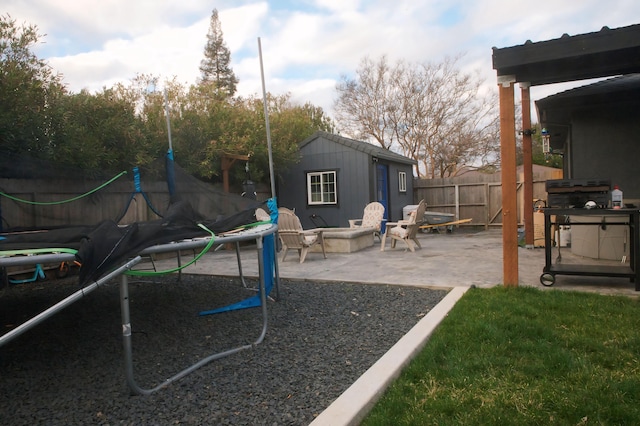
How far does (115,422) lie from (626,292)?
14.6 feet

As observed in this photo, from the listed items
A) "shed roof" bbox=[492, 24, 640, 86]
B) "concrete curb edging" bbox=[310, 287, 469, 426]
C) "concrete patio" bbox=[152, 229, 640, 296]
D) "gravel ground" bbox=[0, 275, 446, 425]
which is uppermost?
"shed roof" bbox=[492, 24, 640, 86]

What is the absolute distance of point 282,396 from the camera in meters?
2.31

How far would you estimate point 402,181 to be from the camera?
14688 millimetres

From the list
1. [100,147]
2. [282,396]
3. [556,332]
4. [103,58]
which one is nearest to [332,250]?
[100,147]

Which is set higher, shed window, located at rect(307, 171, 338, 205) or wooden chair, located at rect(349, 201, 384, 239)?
shed window, located at rect(307, 171, 338, 205)

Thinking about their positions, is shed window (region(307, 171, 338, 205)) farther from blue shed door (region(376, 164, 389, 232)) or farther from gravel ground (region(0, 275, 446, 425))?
gravel ground (region(0, 275, 446, 425))

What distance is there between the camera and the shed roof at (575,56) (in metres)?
3.94

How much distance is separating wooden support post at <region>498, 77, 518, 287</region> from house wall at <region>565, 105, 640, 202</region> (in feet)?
9.71

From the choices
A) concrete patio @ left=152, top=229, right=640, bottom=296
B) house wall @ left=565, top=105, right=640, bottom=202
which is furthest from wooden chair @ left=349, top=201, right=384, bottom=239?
house wall @ left=565, top=105, right=640, bottom=202

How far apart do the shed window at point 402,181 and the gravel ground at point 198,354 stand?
9.82 m

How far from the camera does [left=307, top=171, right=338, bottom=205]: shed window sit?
12.5 metres

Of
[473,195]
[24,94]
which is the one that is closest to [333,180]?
[473,195]

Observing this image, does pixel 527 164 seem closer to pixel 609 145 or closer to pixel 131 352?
pixel 609 145

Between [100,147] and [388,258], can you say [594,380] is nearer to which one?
[388,258]
